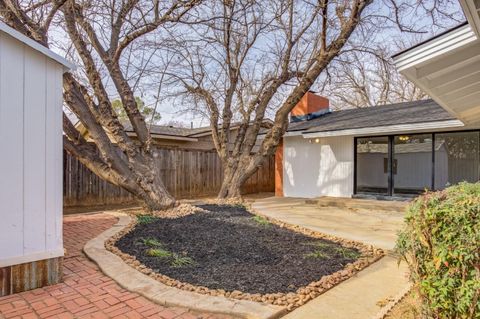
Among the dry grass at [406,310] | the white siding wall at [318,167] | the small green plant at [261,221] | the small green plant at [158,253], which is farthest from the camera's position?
the white siding wall at [318,167]

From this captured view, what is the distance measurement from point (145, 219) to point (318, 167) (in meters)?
6.85

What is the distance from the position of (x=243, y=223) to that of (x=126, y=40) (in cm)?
461

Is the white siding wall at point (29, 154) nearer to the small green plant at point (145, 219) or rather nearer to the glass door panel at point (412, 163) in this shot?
the small green plant at point (145, 219)

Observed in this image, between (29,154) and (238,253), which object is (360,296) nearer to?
(238,253)

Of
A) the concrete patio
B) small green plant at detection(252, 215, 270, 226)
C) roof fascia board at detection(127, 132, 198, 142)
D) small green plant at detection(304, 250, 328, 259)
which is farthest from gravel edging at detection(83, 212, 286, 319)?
roof fascia board at detection(127, 132, 198, 142)

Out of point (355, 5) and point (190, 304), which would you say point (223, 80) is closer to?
point (355, 5)

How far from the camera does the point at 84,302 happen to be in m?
2.79

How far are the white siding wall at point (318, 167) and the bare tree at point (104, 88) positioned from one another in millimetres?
5834

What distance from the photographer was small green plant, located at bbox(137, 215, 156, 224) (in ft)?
19.5

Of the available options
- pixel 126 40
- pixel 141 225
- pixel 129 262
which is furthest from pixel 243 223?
pixel 126 40

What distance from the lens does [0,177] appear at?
2.83 m

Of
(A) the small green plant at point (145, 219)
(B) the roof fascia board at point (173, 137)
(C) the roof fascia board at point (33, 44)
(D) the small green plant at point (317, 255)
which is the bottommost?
(D) the small green plant at point (317, 255)

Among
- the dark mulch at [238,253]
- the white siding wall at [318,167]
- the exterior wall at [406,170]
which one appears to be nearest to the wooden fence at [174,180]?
the white siding wall at [318,167]

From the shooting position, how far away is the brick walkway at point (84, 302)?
8.45 feet
